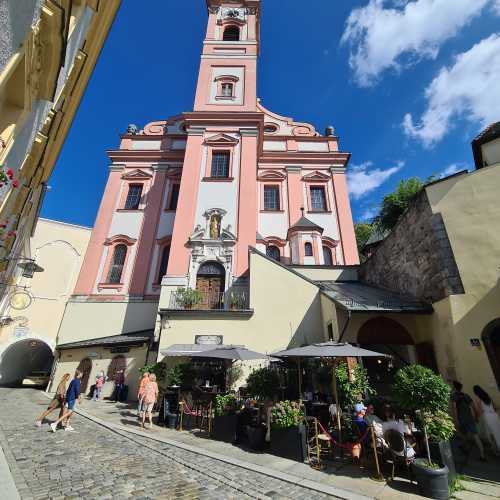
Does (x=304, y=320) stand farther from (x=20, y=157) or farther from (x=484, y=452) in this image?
(x=20, y=157)

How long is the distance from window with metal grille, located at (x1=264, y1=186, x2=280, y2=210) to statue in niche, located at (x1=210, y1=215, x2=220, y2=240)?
5.98 metres

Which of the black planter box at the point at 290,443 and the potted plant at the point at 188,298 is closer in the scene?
the black planter box at the point at 290,443

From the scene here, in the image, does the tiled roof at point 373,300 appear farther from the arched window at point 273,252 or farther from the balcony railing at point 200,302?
the arched window at point 273,252

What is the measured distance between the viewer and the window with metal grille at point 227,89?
72.6 feet

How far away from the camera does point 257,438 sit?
6.39 metres

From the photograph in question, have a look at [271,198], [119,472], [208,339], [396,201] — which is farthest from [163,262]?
[396,201]

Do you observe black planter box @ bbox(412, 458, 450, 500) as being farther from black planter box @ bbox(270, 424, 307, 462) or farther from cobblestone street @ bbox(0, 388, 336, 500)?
black planter box @ bbox(270, 424, 307, 462)

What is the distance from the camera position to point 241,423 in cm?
705

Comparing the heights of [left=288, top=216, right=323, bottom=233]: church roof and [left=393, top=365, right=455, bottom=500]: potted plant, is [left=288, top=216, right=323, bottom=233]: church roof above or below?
above

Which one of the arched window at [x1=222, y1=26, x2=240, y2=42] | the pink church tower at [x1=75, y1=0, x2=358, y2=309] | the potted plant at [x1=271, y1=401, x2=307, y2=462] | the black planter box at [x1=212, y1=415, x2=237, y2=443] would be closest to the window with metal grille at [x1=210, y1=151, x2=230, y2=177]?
the pink church tower at [x1=75, y1=0, x2=358, y2=309]

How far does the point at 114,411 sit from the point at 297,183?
18.5 metres

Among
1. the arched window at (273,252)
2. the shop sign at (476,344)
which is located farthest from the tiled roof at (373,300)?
the arched window at (273,252)

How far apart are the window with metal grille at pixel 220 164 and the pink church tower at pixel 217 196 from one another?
0.22 feet

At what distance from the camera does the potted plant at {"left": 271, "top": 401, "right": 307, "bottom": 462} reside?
5.81 meters
